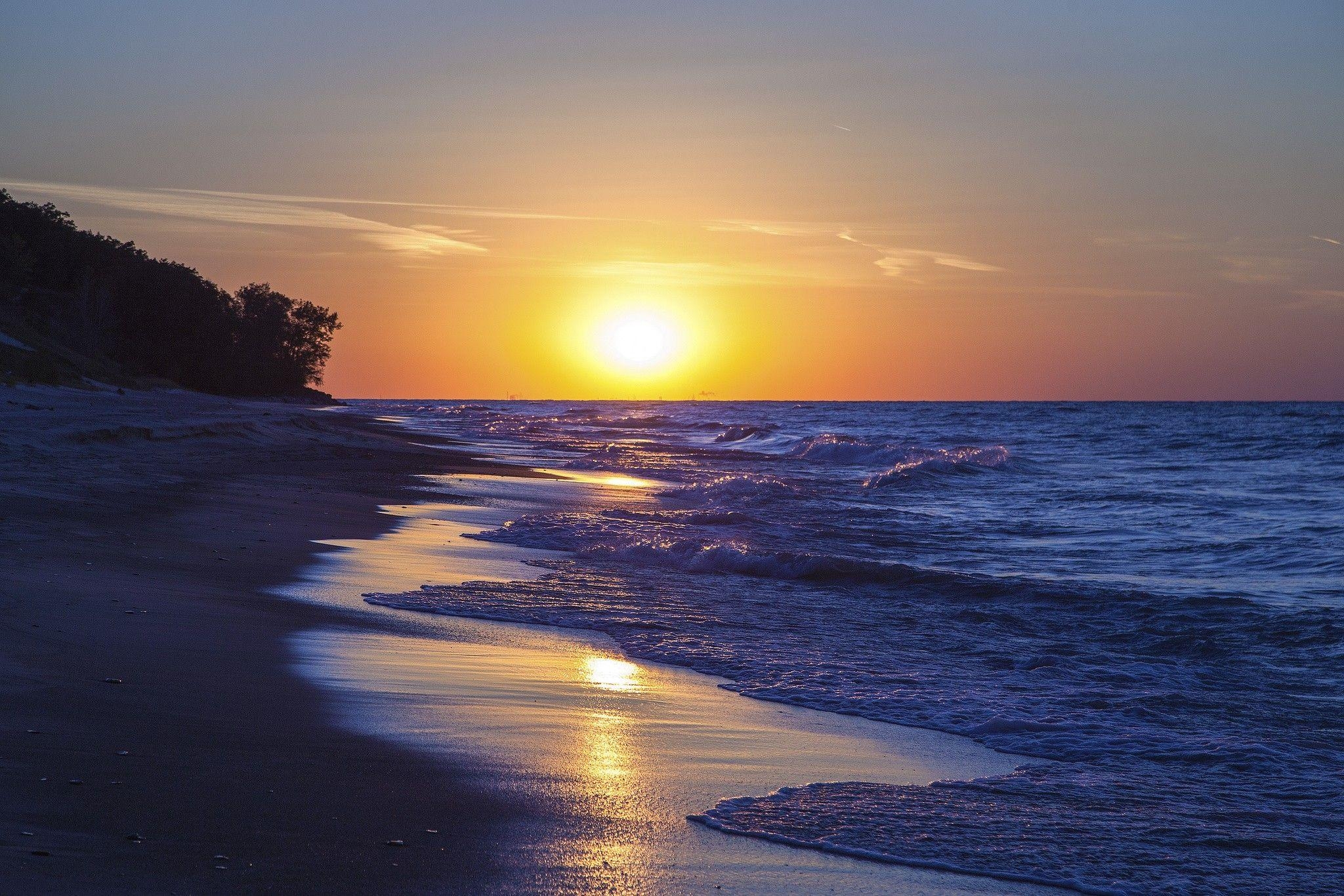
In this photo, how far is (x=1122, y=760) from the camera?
521 centimetres

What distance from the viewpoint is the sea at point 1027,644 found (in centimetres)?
405

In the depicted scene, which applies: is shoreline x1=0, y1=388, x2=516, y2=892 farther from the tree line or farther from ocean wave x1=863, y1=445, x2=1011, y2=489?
the tree line

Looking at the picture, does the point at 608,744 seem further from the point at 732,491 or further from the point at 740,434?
the point at 740,434

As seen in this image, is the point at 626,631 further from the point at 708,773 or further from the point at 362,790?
the point at 362,790

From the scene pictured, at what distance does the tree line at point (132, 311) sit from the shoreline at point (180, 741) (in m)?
44.3

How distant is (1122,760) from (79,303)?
53.8 metres

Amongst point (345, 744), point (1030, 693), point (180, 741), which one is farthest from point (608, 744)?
point (1030, 693)

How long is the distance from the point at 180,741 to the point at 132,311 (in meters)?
65.8

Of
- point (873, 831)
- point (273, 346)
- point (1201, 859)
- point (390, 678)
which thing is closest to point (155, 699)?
point (390, 678)

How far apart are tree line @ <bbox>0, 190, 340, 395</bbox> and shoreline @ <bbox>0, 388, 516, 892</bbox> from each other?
4431 centimetres

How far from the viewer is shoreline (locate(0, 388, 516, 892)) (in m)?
3.13

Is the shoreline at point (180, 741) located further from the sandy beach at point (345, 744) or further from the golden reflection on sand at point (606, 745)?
the golden reflection on sand at point (606, 745)

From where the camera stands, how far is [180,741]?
421 cm

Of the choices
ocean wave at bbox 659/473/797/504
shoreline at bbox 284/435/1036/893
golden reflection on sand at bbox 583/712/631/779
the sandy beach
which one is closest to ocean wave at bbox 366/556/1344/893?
shoreline at bbox 284/435/1036/893
